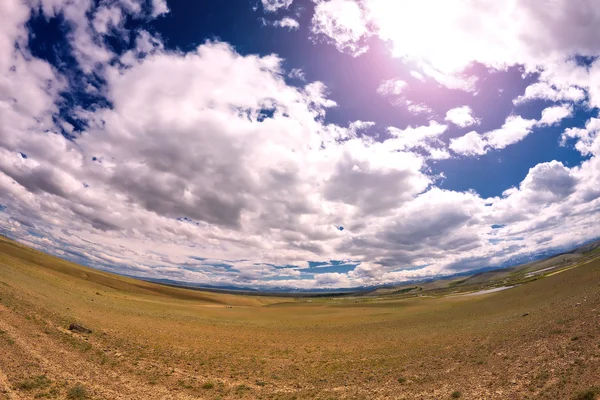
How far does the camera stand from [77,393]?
15.8 meters

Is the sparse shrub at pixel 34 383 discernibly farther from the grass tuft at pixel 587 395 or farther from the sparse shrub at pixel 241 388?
the grass tuft at pixel 587 395

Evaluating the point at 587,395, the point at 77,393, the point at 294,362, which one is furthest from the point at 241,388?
the point at 587,395

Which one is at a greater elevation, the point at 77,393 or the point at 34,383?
the point at 34,383

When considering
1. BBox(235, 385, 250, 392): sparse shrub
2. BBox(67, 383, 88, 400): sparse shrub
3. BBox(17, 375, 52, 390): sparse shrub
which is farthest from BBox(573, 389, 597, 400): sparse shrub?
BBox(17, 375, 52, 390): sparse shrub

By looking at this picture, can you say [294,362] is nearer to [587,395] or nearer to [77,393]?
[77,393]

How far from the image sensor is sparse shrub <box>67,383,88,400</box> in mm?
A: 15507

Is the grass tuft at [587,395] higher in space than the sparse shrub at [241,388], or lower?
higher

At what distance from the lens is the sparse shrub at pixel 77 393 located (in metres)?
15.5

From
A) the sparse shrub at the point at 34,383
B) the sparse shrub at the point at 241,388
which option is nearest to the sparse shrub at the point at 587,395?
the sparse shrub at the point at 241,388

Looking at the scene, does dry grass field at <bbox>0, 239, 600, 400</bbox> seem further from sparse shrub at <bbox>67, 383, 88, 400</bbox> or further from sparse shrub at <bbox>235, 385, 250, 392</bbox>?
sparse shrub at <bbox>235, 385, 250, 392</bbox>

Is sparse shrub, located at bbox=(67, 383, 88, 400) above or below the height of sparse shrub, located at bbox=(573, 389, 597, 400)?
below

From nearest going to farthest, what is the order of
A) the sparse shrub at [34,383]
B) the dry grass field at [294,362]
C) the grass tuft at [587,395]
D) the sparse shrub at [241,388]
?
the grass tuft at [587,395]
the sparse shrub at [34,383]
the dry grass field at [294,362]
the sparse shrub at [241,388]

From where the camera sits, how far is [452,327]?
4172 cm

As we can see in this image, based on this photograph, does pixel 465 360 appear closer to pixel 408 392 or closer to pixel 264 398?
pixel 408 392
